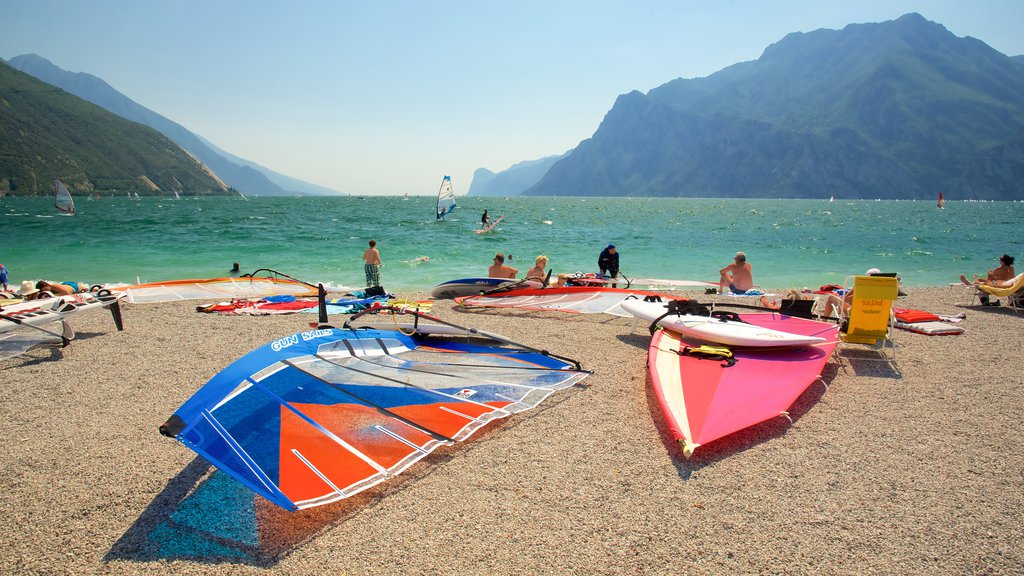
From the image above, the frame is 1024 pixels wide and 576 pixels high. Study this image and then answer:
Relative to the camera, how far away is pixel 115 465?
4117mm

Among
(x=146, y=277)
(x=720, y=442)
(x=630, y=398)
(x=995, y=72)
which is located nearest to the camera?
(x=720, y=442)

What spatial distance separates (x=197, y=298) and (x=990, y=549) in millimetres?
A: 12882

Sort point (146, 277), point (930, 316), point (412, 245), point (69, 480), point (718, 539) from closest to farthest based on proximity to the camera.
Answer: point (718, 539) < point (69, 480) < point (930, 316) < point (146, 277) < point (412, 245)

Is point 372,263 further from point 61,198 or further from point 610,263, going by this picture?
point 61,198

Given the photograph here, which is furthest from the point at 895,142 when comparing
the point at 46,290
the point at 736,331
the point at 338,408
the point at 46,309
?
the point at 46,309

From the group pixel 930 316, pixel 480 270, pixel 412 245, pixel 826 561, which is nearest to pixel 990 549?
pixel 826 561

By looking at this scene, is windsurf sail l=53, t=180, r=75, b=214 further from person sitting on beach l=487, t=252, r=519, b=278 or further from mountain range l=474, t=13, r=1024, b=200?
mountain range l=474, t=13, r=1024, b=200

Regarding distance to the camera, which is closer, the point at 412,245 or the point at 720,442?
the point at 720,442

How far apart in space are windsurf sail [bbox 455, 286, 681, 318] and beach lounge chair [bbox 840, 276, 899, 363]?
307 cm

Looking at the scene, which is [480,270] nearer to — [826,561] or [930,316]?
[930,316]

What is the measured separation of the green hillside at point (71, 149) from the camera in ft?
279

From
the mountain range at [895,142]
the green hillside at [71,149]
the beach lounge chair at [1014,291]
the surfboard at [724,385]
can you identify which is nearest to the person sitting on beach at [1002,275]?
the beach lounge chair at [1014,291]

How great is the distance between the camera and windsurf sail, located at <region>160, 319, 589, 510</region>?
341cm

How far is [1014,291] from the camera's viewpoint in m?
10.5
